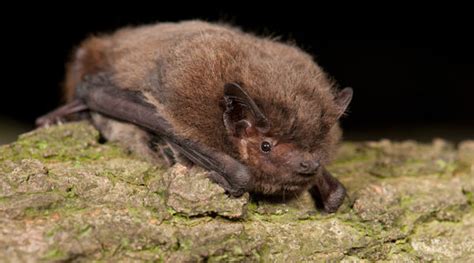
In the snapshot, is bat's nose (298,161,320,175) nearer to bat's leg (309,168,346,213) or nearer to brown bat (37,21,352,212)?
brown bat (37,21,352,212)

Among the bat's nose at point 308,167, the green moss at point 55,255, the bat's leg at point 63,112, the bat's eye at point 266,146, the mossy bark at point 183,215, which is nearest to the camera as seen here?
the green moss at point 55,255

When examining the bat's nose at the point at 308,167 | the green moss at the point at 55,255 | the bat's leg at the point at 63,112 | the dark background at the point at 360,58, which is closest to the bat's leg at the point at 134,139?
the bat's leg at the point at 63,112

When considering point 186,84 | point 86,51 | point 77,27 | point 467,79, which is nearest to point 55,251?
point 186,84

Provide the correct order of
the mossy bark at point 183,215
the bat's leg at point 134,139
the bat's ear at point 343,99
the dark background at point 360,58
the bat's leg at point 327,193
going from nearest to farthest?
the mossy bark at point 183,215 → the bat's leg at point 327,193 → the bat's ear at point 343,99 → the bat's leg at point 134,139 → the dark background at point 360,58

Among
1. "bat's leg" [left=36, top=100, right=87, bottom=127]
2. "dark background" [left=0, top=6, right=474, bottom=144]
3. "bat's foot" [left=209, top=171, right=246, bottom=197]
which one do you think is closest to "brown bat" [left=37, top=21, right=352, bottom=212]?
"bat's foot" [left=209, top=171, right=246, bottom=197]

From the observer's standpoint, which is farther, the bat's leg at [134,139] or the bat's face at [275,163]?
the bat's leg at [134,139]

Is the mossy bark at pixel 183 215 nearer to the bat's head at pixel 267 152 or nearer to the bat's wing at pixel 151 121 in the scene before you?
the bat's wing at pixel 151 121
